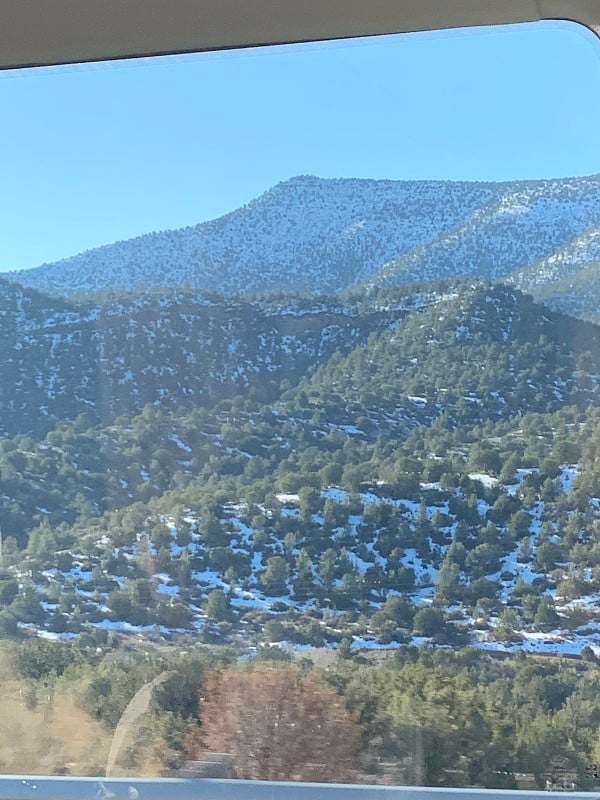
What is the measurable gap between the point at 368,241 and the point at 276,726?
1.14 metres

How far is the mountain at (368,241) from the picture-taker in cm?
177

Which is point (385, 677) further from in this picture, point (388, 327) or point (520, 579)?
point (388, 327)

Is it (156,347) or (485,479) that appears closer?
(485,479)

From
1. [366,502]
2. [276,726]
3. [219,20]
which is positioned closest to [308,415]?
[366,502]

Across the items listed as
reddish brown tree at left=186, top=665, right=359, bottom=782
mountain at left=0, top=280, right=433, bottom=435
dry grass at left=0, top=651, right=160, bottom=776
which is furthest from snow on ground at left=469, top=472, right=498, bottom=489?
dry grass at left=0, top=651, right=160, bottom=776

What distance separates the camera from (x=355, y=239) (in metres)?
1.80

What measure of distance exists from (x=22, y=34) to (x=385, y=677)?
1.67 m

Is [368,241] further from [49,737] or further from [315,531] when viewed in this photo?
[49,737]

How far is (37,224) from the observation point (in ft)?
6.30

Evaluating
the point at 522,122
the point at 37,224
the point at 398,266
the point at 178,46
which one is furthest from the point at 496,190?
the point at 37,224

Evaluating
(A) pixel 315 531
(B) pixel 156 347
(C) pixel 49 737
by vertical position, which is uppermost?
(B) pixel 156 347

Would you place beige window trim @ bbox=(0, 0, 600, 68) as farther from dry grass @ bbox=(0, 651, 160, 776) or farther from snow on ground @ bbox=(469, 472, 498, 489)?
dry grass @ bbox=(0, 651, 160, 776)

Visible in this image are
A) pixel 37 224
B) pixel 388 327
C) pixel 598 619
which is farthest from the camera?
pixel 37 224

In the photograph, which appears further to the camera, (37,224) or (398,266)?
(37,224)
